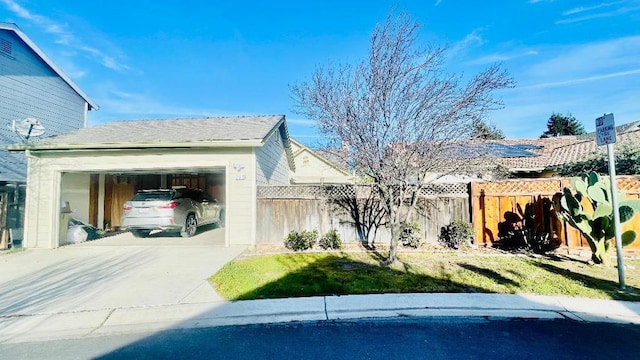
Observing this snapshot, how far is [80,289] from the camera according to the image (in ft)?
17.5

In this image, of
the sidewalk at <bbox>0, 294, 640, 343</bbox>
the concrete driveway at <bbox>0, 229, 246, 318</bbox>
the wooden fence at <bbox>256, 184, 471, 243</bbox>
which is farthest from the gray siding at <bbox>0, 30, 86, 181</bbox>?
the sidewalk at <bbox>0, 294, 640, 343</bbox>

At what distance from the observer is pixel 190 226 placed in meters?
10.9

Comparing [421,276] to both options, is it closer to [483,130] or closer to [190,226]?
[483,130]

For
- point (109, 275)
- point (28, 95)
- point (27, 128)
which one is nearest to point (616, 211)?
point (109, 275)

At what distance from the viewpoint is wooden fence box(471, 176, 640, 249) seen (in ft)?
24.6

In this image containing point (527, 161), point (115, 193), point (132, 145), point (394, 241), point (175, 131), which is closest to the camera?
point (394, 241)

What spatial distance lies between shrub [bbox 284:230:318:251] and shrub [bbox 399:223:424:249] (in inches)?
96.8

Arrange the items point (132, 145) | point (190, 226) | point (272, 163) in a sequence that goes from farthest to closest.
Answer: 1. point (272, 163)
2. point (190, 226)
3. point (132, 145)

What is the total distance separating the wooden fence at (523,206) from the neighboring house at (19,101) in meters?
13.7

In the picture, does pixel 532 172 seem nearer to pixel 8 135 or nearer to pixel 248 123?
pixel 248 123

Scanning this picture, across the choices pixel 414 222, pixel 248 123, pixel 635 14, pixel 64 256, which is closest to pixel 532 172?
pixel 635 14

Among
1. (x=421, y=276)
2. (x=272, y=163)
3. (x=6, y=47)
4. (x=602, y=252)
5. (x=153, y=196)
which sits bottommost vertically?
(x=421, y=276)

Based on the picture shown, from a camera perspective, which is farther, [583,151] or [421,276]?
[583,151]

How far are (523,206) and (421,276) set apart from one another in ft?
13.9
